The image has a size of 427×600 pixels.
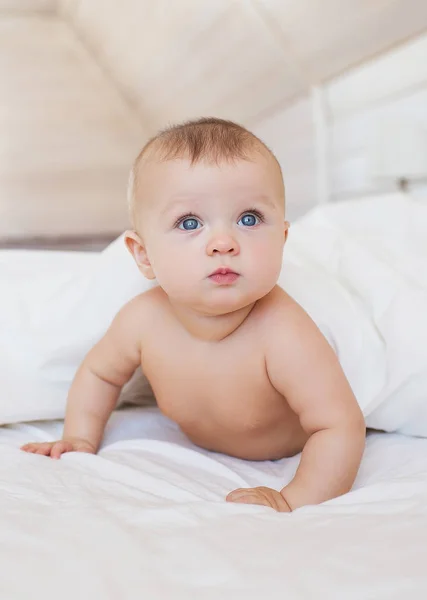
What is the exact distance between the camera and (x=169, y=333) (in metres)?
0.96

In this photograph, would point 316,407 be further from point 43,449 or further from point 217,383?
point 43,449

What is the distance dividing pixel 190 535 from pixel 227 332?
1.22ft

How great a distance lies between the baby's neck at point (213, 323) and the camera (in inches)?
35.3

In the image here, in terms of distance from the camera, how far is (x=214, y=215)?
804mm

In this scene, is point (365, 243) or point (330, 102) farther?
point (330, 102)

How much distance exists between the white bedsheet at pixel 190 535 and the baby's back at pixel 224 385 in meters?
0.07

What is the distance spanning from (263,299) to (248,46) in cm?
166

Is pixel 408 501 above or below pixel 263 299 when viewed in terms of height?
below

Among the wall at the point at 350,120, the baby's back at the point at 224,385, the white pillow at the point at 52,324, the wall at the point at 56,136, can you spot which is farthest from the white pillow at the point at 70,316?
the wall at the point at 56,136

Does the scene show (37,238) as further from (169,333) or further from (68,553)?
(68,553)

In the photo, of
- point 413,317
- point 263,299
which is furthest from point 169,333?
point 413,317

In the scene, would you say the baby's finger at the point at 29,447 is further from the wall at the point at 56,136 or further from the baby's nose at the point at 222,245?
the wall at the point at 56,136

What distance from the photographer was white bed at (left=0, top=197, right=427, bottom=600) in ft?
1.63

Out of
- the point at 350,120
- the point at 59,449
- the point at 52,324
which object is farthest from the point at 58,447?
the point at 350,120
